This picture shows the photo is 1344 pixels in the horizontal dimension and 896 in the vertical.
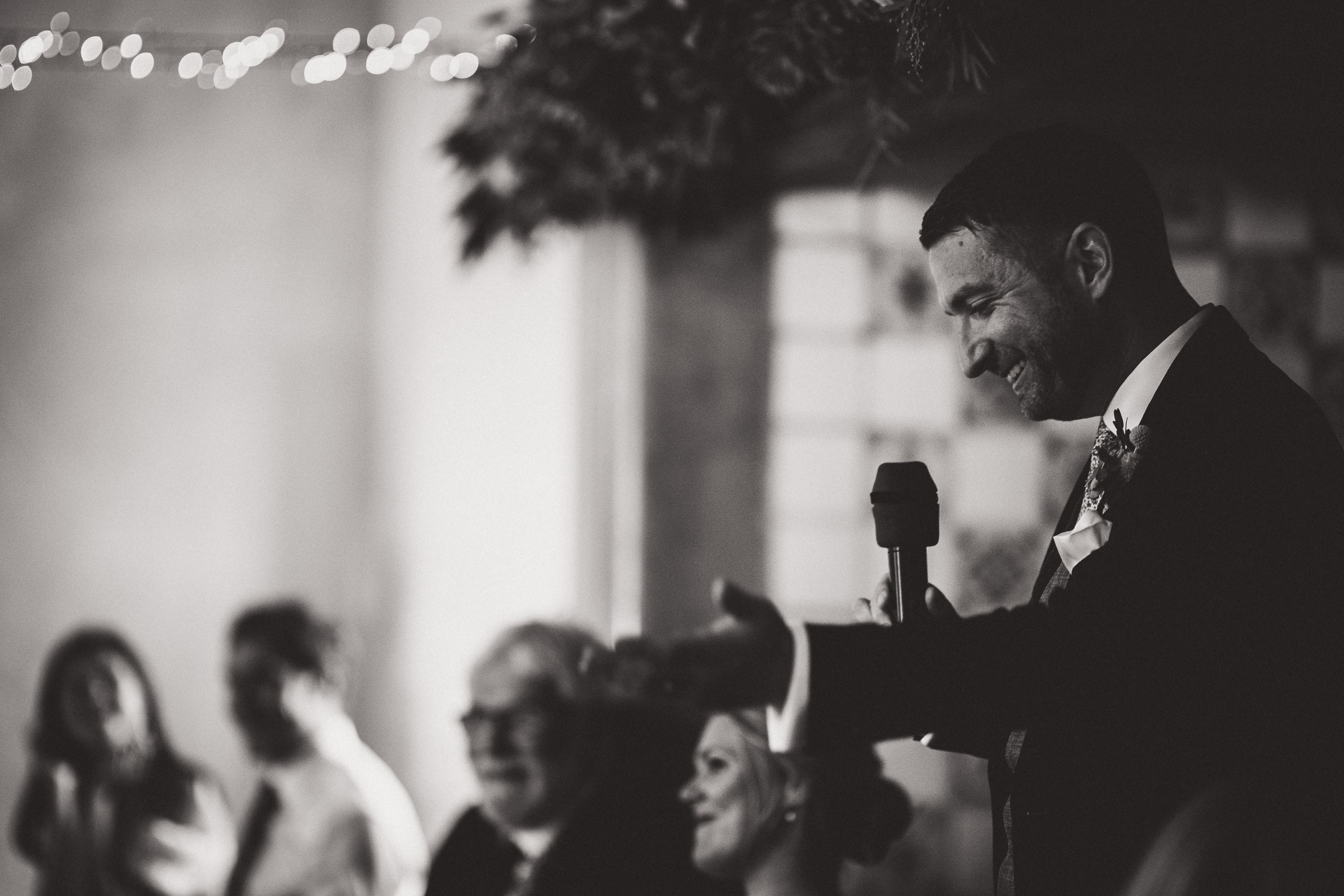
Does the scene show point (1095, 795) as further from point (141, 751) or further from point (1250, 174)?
point (141, 751)

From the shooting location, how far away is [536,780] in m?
2.62

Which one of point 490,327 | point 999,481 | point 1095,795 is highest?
point 490,327

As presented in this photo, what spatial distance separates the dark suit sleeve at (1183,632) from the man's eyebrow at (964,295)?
0.25 meters

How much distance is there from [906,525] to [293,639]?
2693 mm

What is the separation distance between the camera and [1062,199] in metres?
1.31

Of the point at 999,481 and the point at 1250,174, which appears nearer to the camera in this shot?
the point at 1250,174

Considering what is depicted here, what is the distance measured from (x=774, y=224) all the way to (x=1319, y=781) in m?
2.88

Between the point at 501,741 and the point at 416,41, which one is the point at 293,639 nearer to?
the point at 501,741

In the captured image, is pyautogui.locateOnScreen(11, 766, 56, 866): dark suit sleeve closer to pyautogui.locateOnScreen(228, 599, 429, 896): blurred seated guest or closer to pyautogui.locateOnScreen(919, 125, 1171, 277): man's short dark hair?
pyautogui.locateOnScreen(228, 599, 429, 896): blurred seated guest

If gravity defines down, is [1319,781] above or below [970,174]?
below

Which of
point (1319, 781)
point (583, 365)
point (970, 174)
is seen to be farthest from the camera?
point (583, 365)

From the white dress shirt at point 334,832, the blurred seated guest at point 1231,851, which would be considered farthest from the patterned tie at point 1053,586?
the white dress shirt at point 334,832

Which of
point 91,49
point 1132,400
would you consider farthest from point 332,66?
point 1132,400

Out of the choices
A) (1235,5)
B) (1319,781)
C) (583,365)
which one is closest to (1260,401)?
(1319,781)
